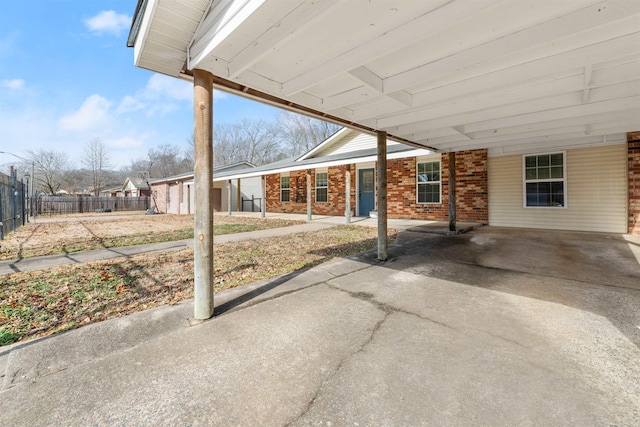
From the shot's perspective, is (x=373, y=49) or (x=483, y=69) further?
(x=483, y=69)

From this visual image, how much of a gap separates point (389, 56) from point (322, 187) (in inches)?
493

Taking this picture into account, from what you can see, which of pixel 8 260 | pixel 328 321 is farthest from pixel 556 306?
pixel 8 260

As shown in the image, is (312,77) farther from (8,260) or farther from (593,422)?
(8,260)

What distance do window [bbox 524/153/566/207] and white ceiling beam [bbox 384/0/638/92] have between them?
7.72 meters

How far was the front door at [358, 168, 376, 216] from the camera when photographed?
13352 millimetres

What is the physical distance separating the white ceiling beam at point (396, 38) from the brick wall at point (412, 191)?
8.99 meters

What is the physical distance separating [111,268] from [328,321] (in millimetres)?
4302

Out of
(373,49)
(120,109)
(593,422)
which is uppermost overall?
(120,109)

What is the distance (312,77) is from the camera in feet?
10.7

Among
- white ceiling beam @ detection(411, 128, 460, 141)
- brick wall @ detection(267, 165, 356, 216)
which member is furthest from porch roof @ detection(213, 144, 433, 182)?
brick wall @ detection(267, 165, 356, 216)

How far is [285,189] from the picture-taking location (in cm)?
1764

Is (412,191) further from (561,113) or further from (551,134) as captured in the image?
(561,113)

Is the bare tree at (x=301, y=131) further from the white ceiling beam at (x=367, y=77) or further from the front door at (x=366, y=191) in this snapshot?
the white ceiling beam at (x=367, y=77)

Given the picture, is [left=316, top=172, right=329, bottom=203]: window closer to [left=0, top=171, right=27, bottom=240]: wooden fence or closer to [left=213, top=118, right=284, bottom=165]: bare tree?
[left=0, top=171, right=27, bottom=240]: wooden fence
